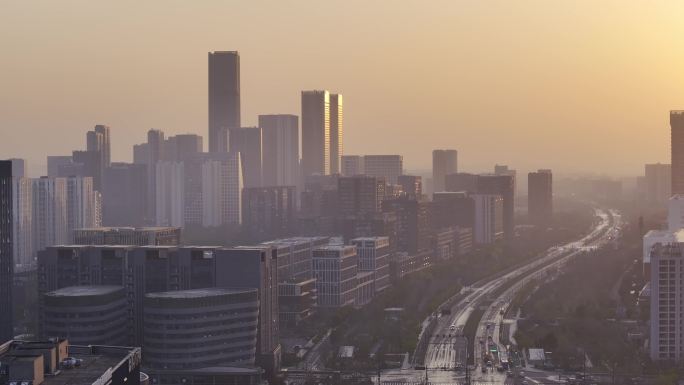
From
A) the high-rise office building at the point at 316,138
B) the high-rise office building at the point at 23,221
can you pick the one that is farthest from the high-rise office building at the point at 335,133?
the high-rise office building at the point at 23,221

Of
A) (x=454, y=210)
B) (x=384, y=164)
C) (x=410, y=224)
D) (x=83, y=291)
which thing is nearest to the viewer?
(x=83, y=291)

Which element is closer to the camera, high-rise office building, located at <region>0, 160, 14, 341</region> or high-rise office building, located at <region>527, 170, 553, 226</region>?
high-rise office building, located at <region>0, 160, 14, 341</region>

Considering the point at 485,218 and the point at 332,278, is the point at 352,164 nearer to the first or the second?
the point at 485,218

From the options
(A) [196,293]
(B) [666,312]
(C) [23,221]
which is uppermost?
(C) [23,221]

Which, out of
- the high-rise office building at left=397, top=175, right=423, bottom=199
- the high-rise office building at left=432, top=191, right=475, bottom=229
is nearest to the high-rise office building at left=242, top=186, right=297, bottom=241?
the high-rise office building at left=432, top=191, right=475, bottom=229

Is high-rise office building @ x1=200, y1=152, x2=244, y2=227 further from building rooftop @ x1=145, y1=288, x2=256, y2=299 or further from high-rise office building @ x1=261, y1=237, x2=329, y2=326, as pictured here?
building rooftop @ x1=145, y1=288, x2=256, y2=299

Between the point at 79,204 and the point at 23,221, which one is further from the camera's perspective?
the point at 79,204

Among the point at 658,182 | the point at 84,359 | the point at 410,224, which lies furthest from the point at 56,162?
the point at 84,359
